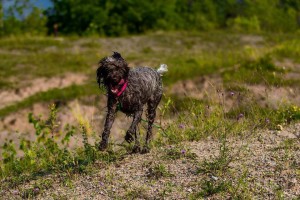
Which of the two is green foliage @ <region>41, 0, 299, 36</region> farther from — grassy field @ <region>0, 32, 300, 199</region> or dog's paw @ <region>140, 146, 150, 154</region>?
dog's paw @ <region>140, 146, 150, 154</region>

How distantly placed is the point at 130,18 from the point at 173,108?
42519 mm

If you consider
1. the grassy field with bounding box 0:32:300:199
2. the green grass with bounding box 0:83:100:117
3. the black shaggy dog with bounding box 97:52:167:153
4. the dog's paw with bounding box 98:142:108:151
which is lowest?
the green grass with bounding box 0:83:100:117

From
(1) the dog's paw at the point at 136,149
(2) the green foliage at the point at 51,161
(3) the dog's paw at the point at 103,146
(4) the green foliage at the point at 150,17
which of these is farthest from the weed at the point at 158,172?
(4) the green foliage at the point at 150,17

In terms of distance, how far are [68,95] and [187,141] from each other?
43.7 ft

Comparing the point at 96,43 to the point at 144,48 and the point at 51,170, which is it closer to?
the point at 144,48

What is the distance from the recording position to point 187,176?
880 centimetres

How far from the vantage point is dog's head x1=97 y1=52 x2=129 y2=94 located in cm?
891

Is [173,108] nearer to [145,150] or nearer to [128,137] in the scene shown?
[145,150]

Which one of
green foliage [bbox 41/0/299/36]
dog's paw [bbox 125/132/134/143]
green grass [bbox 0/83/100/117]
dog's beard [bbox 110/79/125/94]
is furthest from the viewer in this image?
green foliage [bbox 41/0/299/36]

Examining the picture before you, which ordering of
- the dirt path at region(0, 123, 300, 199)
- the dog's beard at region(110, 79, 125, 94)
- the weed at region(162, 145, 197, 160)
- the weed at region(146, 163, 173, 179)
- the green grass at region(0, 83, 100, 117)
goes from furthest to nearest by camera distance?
the green grass at region(0, 83, 100, 117) < the weed at region(162, 145, 197, 160) < the dog's beard at region(110, 79, 125, 94) < the weed at region(146, 163, 173, 179) < the dirt path at region(0, 123, 300, 199)

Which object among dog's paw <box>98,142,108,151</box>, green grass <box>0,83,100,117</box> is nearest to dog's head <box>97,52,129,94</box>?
dog's paw <box>98,142,108,151</box>

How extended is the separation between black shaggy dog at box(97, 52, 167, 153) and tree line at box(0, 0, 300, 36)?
3737cm

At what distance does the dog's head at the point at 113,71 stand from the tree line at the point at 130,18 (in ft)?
127

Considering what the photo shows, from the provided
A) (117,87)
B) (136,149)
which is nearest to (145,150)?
(136,149)
